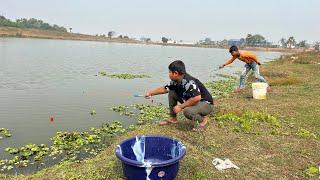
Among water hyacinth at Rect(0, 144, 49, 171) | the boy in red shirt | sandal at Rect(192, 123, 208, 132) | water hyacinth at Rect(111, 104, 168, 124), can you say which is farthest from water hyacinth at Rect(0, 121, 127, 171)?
the boy in red shirt

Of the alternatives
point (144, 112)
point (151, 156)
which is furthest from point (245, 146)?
point (144, 112)

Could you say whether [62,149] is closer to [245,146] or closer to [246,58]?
[245,146]

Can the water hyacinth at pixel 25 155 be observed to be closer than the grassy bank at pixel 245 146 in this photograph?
No

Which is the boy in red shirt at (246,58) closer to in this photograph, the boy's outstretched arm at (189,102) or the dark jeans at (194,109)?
the dark jeans at (194,109)

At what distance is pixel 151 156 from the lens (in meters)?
6.16

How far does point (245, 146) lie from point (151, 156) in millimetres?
2382

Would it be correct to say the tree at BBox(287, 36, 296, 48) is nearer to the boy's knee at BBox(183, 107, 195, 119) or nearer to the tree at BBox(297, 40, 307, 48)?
the tree at BBox(297, 40, 307, 48)

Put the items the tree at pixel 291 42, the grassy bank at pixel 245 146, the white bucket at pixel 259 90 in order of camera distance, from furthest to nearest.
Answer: the tree at pixel 291 42
the white bucket at pixel 259 90
the grassy bank at pixel 245 146

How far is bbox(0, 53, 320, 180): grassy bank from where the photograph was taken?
5.96 metres

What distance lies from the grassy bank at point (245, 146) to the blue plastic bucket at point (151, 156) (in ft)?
1.13

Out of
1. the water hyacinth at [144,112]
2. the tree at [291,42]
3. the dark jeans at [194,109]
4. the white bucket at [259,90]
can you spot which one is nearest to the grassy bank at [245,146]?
the dark jeans at [194,109]

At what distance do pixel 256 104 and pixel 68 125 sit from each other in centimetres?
629

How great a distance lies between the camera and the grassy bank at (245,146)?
5965mm

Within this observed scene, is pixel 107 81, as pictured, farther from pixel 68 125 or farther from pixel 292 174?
pixel 292 174
